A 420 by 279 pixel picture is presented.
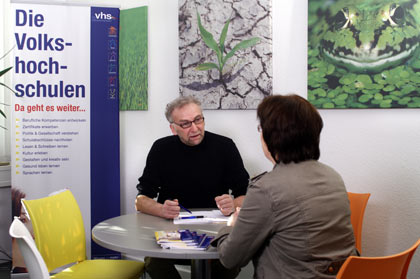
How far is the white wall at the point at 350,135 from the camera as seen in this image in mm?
2930

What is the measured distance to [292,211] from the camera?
64.5 inches

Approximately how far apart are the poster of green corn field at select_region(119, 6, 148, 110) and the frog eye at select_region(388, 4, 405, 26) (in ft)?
6.60

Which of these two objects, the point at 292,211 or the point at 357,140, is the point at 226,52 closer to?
the point at 357,140

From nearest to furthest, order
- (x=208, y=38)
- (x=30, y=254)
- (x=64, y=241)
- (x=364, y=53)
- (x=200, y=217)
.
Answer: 1. (x=30, y=254)
2. (x=200, y=217)
3. (x=64, y=241)
4. (x=364, y=53)
5. (x=208, y=38)

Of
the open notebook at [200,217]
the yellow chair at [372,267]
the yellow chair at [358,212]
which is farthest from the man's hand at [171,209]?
the yellow chair at [372,267]

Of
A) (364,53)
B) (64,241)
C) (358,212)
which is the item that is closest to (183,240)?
(64,241)

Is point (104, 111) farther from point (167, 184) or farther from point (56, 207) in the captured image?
point (56, 207)

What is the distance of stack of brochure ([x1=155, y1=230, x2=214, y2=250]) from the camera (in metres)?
1.96

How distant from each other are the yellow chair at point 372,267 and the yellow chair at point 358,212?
1.12 meters

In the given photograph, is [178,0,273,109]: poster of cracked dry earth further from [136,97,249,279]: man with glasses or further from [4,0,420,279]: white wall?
[136,97,249,279]: man with glasses

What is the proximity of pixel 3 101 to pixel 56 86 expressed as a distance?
1107 millimetres

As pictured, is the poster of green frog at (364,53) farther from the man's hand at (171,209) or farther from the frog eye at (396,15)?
the man's hand at (171,209)

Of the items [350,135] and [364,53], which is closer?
[364,53]

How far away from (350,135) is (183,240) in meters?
1.60
